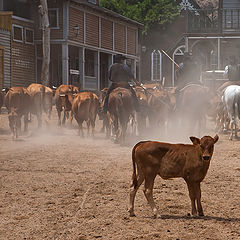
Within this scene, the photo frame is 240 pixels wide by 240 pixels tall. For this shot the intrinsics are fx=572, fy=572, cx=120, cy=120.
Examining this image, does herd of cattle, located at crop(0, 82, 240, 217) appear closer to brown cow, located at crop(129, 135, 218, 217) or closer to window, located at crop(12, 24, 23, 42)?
brown cow, located at crop(129, 135, 218, 217)

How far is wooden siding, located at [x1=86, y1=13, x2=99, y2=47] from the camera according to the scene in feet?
119

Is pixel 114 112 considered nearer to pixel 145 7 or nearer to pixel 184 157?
pixel 184 157

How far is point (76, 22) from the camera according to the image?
34.7 metres

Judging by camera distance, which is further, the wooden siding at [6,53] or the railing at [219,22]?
the railing at [219,22]

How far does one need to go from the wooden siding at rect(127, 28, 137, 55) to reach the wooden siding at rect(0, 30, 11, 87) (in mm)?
13540

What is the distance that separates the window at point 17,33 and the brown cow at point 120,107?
57.5 feet

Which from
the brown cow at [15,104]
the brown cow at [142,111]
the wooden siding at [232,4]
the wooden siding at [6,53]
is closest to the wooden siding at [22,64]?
the wooden siding at [6,53]

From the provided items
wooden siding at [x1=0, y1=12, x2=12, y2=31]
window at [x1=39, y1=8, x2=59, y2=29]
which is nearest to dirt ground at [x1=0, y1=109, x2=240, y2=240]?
wooden siding at [x1=0, y1=12, x2=12, y2=31]

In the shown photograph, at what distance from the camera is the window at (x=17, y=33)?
1264 inches

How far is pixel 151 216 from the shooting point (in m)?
6.49

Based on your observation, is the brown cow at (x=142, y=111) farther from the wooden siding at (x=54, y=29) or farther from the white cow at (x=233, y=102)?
the wooden siding at (x=54, y=29)

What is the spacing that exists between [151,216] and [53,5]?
28.8 metres

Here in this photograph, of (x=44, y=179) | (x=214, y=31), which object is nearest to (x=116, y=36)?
(x=214, y=31)

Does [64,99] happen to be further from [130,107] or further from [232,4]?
[232,4]
